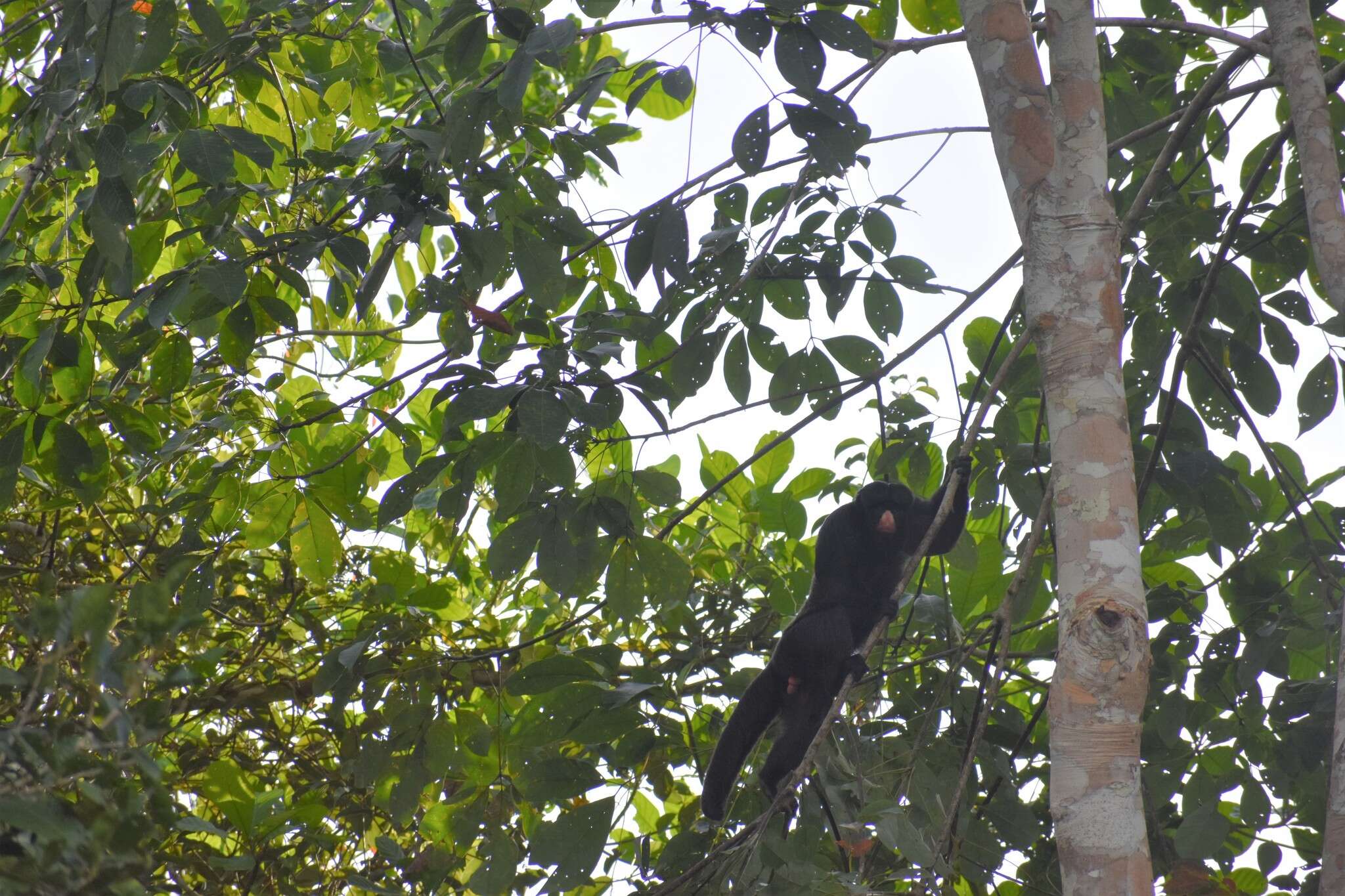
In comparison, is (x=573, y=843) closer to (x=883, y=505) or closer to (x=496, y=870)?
(x=496, y=870)

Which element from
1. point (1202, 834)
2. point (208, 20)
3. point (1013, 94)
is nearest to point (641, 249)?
point (1013, 94)

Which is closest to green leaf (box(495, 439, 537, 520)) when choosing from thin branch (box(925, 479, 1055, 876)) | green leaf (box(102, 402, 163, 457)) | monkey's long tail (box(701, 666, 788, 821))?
green leaf (box(102, 402, 163, 457))

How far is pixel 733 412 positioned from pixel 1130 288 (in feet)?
5.06

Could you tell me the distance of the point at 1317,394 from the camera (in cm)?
362

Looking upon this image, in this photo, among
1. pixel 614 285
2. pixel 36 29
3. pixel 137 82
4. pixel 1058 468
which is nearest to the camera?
pixel 1058 468

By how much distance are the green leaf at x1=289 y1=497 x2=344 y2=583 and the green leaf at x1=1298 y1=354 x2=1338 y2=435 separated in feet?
10.7

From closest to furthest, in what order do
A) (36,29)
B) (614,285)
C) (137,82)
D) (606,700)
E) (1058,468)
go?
(1058,468)
(137,82)
(606,700)
(36,29)
(614,285)

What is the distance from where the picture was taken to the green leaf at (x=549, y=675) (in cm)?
335

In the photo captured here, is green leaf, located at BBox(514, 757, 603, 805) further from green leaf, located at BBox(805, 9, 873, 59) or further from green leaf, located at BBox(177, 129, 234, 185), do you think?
green leaf, located at BBox(805, 9, 873, 59)

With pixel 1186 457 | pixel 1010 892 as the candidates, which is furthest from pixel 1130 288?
pixel 1010 892

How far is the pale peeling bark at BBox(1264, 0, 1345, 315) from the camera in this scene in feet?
8.12

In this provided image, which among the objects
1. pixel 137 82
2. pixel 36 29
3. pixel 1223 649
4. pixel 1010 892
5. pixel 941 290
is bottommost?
pixel 1010 892

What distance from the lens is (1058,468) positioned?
2127 mm

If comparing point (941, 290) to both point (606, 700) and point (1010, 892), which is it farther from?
point (1010, 892)
